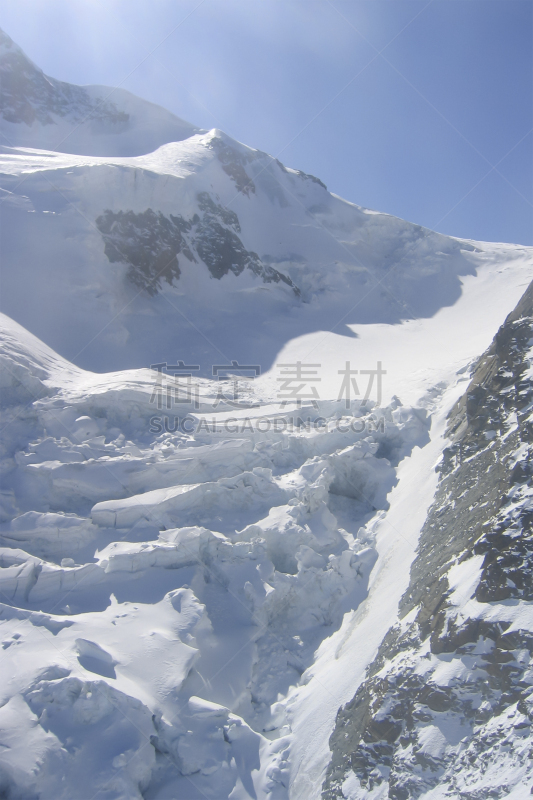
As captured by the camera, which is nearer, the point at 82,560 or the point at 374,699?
the point at 374,699

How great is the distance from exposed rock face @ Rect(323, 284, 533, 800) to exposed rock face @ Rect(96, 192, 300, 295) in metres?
12.8

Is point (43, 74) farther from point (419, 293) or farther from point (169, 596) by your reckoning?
point (169, 596)

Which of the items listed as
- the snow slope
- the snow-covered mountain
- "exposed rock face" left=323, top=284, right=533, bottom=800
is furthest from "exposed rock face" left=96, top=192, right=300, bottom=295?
"exposed rock face" left=323, top=284, right=533, bottom=800

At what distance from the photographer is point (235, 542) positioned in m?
6.13

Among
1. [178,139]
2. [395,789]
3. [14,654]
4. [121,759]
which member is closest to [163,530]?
[14,654]

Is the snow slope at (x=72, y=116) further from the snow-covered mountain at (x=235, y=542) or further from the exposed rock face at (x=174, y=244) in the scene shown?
the snow-covered mountain at (x=235, y=542)

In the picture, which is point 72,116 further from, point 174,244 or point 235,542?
point 235,542

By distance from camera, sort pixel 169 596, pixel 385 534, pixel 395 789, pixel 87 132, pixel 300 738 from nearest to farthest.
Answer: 1. pixel 395 789
2. pixel 300 738
3. pixel 169 596
4. pixel 385 534
5. pixel 87 132

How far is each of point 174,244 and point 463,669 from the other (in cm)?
1562

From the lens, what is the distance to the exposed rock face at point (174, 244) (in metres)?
14.7

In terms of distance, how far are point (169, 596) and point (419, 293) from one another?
19315 mm

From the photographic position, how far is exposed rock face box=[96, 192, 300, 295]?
1466 cm

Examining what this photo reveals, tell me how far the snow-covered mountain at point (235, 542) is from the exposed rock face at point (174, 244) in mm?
169

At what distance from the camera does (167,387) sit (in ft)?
31.2
